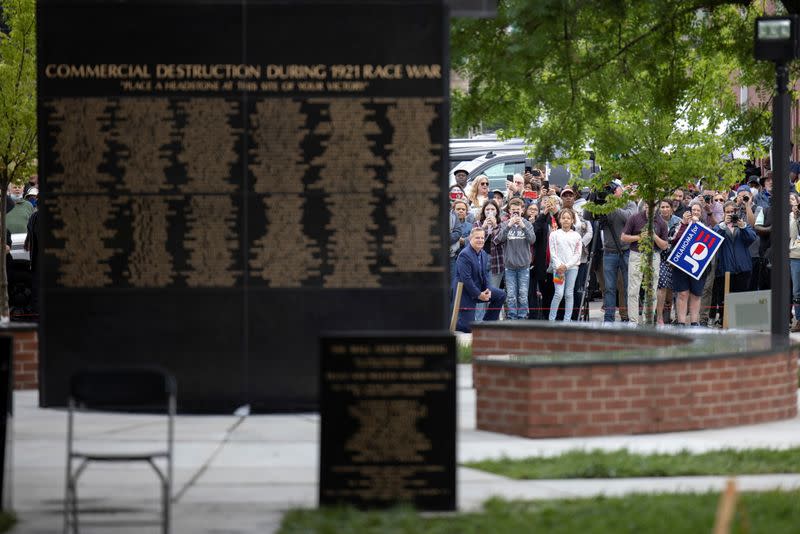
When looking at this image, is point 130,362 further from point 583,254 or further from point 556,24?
point 583,254

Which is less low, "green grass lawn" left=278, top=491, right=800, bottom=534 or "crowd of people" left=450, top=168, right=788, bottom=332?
"crowd of people" left=450, top=168, right=788, bottom=332

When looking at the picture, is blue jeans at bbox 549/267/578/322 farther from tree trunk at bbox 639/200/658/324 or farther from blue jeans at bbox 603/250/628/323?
tree trunk at bbox 639/200/658/324

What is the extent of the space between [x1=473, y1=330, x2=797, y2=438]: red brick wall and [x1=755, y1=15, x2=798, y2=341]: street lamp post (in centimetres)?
258

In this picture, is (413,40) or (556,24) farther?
(556,24)

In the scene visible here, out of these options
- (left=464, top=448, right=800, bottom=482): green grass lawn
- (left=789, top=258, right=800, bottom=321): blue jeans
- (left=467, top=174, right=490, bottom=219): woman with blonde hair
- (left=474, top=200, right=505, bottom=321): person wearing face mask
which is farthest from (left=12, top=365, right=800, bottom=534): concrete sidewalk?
(left=467, top=174, right=490, bottom=219): woman with blonde hair

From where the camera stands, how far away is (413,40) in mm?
13875

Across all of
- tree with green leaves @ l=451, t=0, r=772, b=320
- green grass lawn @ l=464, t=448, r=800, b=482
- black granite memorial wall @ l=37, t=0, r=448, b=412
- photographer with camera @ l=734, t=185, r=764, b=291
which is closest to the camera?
green grass lawn @ l=464, t=448, r=800, b=482

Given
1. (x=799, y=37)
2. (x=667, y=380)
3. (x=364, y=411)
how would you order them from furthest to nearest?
(x=799, y=37) < (x=667, y=380) < (x=364, y=411)

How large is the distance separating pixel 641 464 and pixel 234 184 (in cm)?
464

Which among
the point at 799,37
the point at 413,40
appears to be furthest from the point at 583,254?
the point at 413,40

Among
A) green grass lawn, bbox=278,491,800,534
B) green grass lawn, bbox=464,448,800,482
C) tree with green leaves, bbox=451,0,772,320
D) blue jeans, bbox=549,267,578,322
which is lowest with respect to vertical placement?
green grass lawn, bbox=278,491,800,534

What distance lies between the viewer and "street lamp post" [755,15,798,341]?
15703 millimetres

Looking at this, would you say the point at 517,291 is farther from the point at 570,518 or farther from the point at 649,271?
the point at 570,518

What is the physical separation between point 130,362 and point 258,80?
8.58 ft
